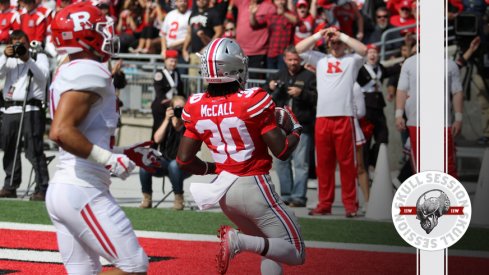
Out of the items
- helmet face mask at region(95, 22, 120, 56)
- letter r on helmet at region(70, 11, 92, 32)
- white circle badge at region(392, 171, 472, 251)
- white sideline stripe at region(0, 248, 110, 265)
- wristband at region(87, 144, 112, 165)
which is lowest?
white sideline stripe at region(0, 248, 110, 265)

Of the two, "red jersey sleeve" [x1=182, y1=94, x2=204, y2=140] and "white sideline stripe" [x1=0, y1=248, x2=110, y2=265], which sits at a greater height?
"red jersey sleeve" [x1=182, y1=94, x2=204, y2=140]

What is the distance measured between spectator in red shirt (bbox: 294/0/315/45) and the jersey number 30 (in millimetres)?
9180

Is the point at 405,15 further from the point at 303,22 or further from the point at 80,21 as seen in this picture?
the point at 80,21

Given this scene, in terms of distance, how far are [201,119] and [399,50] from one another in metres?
10.2

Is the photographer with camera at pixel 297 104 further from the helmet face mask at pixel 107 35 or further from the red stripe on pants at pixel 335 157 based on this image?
the helmet face mask at pixel 107 35

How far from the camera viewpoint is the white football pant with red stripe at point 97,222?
201 inches

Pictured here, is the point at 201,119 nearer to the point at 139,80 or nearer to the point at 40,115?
the point at 40,115

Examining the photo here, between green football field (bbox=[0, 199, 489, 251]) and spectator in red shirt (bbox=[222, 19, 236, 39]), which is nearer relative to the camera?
green football field (bbox=[0, 199, 489, 251])

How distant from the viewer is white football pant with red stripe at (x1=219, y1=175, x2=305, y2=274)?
20.4 ft

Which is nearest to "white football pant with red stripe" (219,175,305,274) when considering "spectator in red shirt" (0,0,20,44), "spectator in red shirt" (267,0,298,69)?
"spectator in red shirt" (267,0,298,69)

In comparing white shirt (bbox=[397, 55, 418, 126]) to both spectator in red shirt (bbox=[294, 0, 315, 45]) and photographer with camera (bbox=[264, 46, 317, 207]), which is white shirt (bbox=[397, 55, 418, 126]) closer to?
photographer with camera (bbox=[264, 46, 317, 207])

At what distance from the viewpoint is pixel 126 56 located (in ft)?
56.3

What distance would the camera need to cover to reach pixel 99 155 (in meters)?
5.08

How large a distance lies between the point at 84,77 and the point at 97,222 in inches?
26.8
